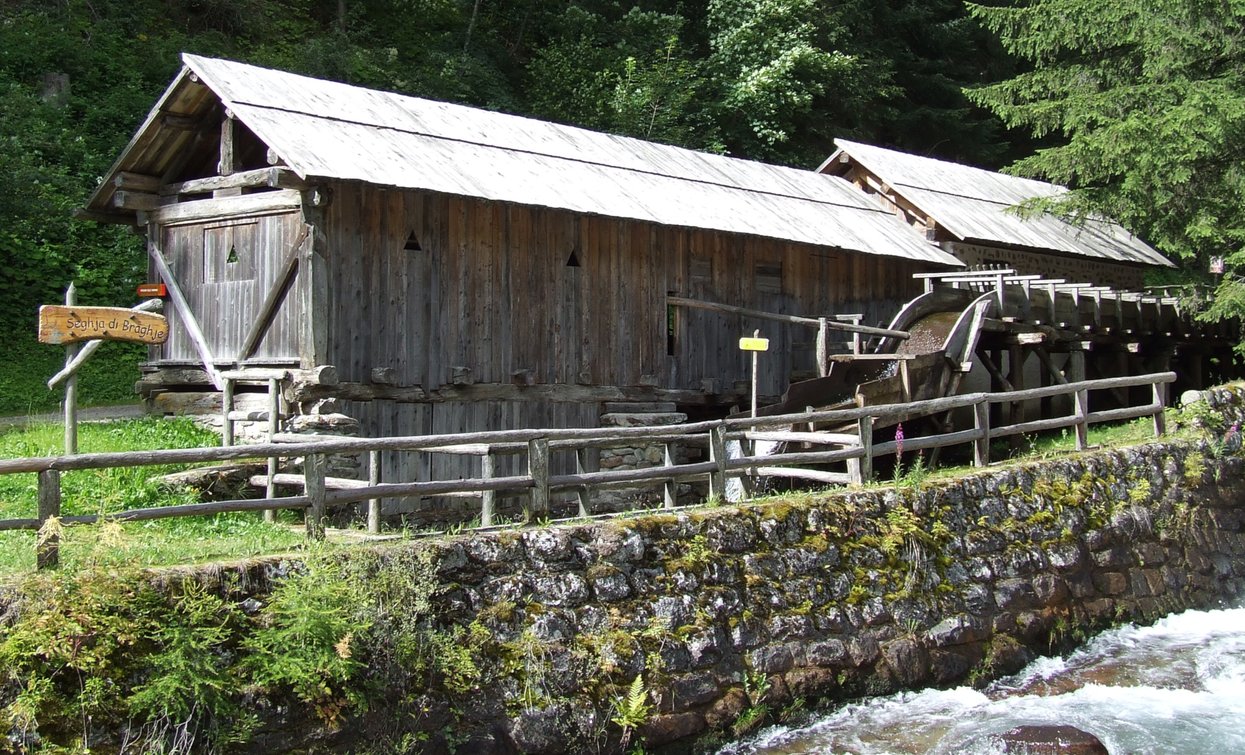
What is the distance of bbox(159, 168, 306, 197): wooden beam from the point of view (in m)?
12.2

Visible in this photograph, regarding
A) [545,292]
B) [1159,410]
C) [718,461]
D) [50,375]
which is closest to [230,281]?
[545,292]

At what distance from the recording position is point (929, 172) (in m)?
24.4

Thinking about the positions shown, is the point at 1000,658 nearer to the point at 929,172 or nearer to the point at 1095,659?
the point at 1095,659

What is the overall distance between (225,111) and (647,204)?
5450mm

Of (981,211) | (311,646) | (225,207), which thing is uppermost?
(981,211)

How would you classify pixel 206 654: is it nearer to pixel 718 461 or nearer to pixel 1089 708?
pixel 718 461

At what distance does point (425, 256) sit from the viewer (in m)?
13.8

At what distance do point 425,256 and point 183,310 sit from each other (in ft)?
10.5

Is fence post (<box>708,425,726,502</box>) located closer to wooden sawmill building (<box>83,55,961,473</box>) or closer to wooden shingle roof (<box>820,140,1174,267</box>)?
wooden sawmill building (<box>83,55,961,473</box>)

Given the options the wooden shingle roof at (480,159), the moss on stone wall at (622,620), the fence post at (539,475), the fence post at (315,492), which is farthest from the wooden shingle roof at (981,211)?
the fence post at (315,492)

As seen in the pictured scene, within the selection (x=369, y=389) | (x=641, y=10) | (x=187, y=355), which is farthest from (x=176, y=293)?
(x=641, y=10)

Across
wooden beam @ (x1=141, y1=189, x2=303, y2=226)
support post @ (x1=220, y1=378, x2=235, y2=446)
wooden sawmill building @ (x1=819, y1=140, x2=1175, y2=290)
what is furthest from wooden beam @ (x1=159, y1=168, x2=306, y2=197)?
wooden sawmill building @ (x1=819, y1=140, x2=1175, y2=290)

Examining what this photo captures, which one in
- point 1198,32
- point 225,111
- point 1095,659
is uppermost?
point 1198,32

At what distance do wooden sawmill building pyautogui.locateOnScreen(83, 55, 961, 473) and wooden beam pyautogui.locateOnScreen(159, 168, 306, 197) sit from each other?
0.03m
